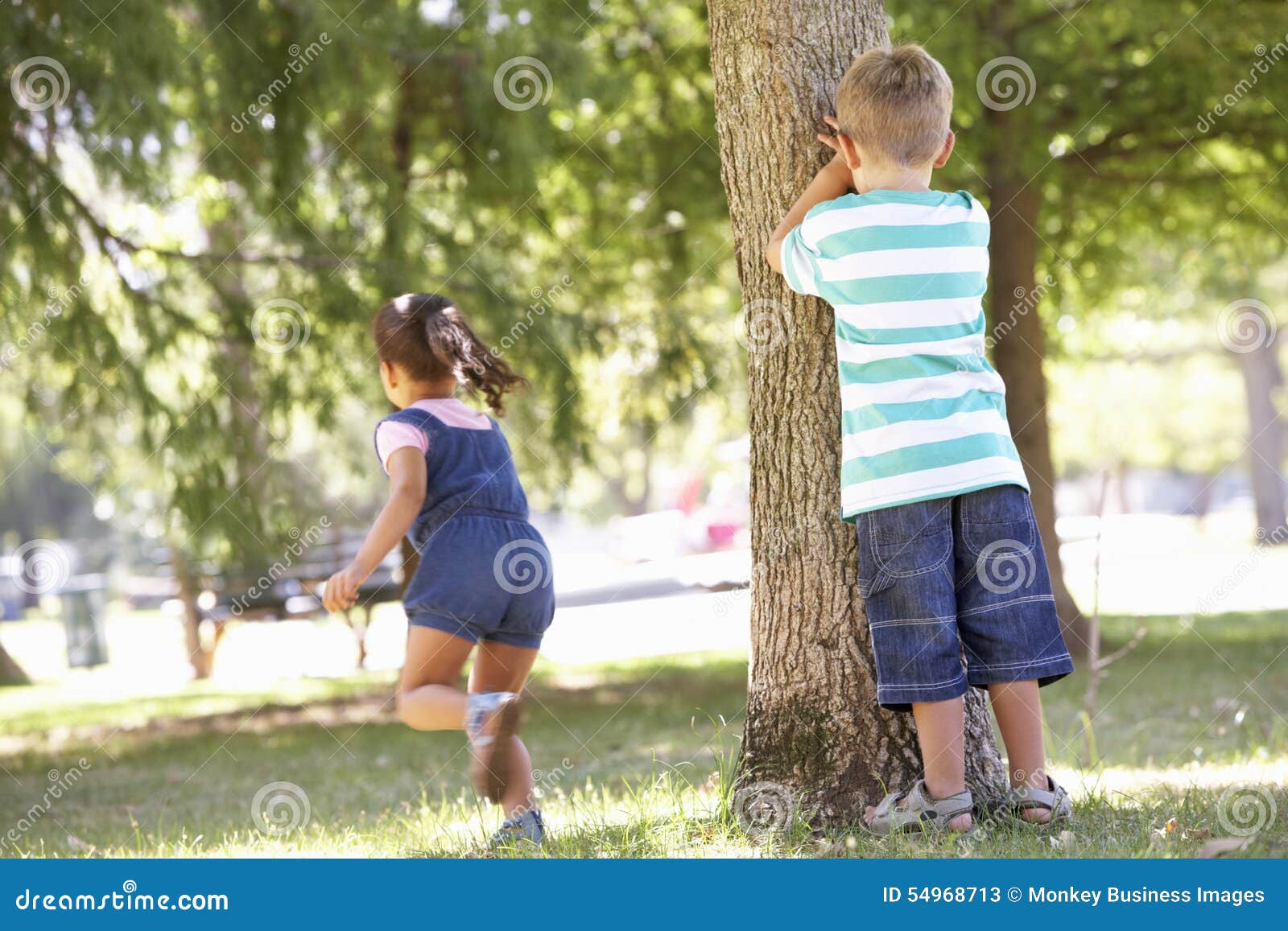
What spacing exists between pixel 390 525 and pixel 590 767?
2.87 meters

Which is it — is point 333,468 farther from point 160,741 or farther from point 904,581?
point 904,581

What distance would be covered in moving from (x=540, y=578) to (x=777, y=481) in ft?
2.48

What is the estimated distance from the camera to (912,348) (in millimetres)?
2889

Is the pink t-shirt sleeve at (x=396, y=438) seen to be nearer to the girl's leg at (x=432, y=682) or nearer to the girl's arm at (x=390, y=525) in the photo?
the girl's arm at (x=390, y=525)

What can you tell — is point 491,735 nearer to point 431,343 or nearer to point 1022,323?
point 431,343

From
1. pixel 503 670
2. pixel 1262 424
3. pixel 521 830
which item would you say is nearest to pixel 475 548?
pixel 503 670

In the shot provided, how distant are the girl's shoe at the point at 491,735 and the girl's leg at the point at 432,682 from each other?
1.6 inches

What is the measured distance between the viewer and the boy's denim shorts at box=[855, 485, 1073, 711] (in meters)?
2.91

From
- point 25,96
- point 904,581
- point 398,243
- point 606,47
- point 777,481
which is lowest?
point 904,581

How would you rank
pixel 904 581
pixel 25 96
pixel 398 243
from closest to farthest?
pixel 904 581 → pixel 25 96 → pixel 398 243

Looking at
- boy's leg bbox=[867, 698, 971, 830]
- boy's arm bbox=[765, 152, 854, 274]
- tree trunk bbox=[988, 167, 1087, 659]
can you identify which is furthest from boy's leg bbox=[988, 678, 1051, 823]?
tree trunk bbox=[988, 167, 1087, 659]

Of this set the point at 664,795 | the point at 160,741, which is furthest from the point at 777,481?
the point at 160,741

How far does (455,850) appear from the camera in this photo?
3279 mm

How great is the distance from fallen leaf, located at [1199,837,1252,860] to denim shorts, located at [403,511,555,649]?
5.85 ft
